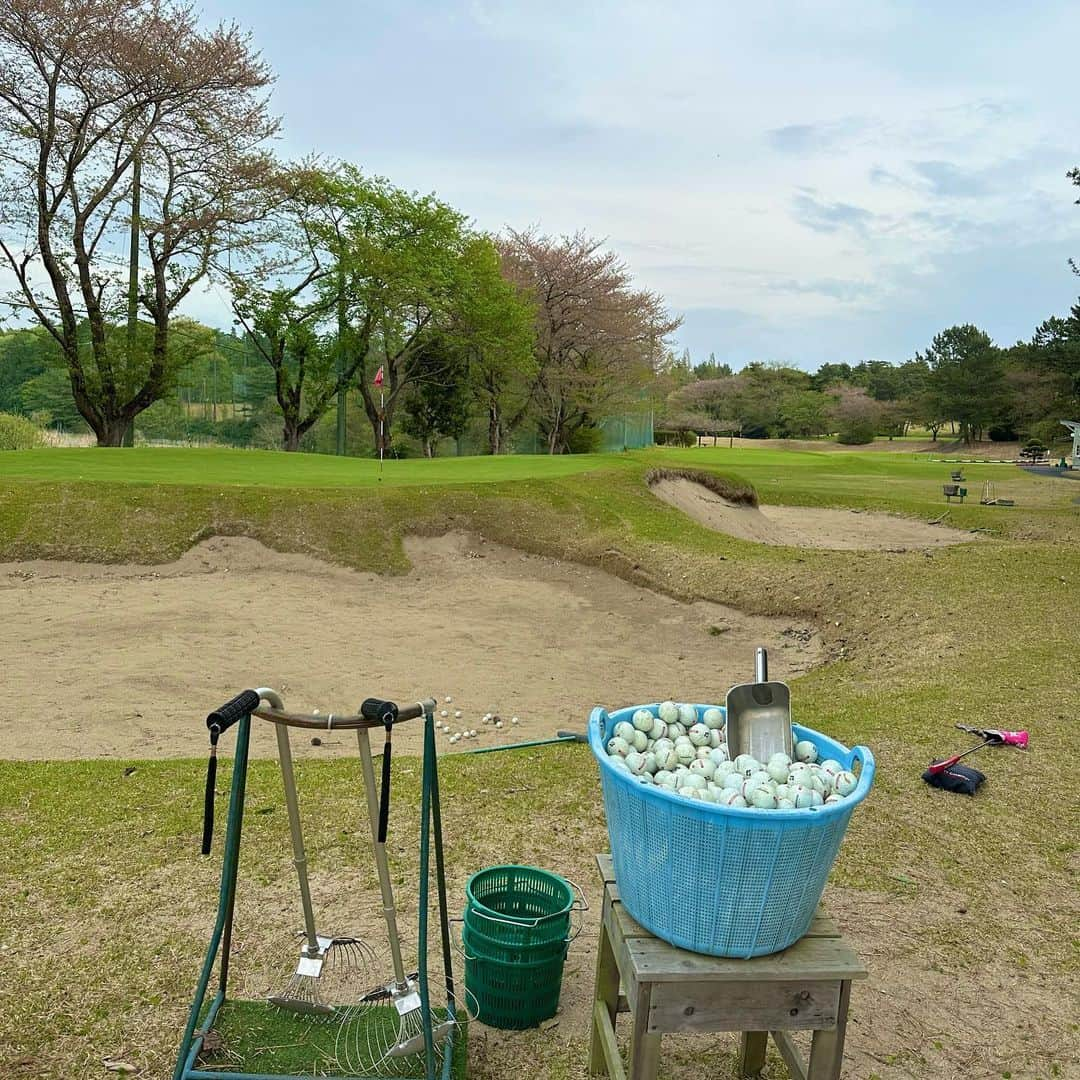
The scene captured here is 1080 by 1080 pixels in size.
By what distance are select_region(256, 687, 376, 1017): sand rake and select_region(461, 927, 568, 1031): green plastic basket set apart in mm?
475

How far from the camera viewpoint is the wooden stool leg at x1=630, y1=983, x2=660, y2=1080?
2.55 meters

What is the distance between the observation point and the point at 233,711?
2590mm

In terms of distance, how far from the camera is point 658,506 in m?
18.1

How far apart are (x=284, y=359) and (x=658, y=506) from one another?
22916mm

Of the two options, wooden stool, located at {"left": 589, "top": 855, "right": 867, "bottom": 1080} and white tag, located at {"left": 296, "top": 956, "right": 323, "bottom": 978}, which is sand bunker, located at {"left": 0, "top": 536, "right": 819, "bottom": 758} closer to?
white tag, located at {"left": 296, "top": 956, "right": 323, "bottom": 978}

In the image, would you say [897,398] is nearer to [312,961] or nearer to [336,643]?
[336,643]

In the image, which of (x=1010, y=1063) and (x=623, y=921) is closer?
(x=623, y=921)

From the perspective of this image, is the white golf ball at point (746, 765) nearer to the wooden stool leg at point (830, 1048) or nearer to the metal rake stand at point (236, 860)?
the wooden stool leg at point (830, 1048)

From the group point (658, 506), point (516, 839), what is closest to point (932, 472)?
point (658, 506)

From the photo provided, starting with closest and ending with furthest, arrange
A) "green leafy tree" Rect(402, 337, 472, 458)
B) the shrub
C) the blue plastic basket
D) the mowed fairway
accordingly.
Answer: the blue plastic basket, the mowed fairway, the shrub, "green leafy tree" Rect(402, 337, 472, 458)

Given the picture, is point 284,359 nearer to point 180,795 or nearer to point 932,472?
point 932,472

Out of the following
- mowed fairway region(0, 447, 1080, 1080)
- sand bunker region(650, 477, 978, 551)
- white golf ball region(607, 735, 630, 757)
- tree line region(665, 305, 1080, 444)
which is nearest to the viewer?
white golf ball region(607, 735, 630, 757)

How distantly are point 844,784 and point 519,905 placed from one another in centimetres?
175

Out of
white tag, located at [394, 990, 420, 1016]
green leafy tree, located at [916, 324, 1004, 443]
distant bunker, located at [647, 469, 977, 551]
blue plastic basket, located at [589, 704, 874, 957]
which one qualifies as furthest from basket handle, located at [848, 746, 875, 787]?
green leafy tree, located at [916, 324, 1004, 443]
